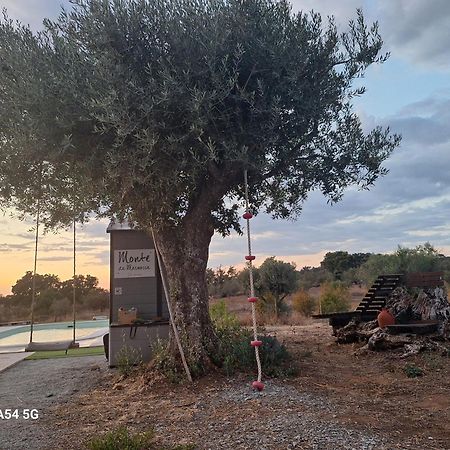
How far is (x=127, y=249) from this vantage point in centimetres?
887

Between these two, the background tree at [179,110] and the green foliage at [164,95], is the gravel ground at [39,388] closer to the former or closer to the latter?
the background tree at [179,110]

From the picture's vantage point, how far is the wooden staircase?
1025cm

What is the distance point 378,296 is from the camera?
34.2 ft

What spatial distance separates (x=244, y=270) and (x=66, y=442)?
1762cm

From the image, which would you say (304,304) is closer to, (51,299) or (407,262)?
(407,262)

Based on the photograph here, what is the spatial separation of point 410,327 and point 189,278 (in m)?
4.26

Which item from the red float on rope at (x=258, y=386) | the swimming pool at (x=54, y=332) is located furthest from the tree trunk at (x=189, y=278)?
the swimming pool at (x=54, y=332)

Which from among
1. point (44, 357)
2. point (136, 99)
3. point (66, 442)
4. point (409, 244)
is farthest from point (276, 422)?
point (409, 244)

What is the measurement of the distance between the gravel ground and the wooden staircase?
18.3 ft

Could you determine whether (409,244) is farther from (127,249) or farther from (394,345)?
A: (127,249)

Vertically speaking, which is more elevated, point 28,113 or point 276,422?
point 28,113

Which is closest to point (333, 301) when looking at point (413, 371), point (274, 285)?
point (274, 285)

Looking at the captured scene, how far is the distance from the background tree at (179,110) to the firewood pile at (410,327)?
3.26 meters

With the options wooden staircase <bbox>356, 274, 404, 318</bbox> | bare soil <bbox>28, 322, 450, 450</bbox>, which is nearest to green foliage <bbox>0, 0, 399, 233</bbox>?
bare soil <bbox>28, 322, 450, 450</bbox>
